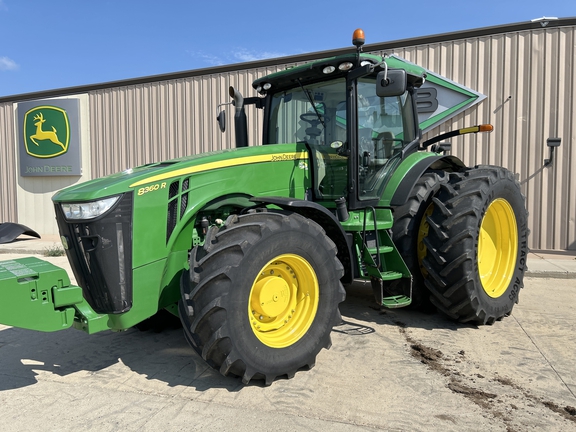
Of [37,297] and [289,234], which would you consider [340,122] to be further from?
[37,297]

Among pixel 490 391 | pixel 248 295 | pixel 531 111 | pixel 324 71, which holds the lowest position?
pixel 490 391

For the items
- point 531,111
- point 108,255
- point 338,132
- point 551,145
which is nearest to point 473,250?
point 338,132

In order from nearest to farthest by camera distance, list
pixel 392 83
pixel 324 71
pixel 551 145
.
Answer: pixel 392 83 → pixel 324 71 → pixel 551 145

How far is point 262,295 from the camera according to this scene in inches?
121

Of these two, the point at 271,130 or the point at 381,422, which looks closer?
the point at 381,422

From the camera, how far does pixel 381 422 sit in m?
2.55

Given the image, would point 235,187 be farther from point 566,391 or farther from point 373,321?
point 566,391

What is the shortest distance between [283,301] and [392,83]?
6.33ft

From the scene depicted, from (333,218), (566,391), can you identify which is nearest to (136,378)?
(333,218)

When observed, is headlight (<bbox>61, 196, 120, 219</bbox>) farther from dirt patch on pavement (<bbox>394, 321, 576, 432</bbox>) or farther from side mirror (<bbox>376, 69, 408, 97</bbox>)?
dirt patch on pavement (<bbox>394, 321, 576, 432</bbox>)

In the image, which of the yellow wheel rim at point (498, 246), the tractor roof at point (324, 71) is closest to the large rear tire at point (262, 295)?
the tractor roof at point (324, 71)

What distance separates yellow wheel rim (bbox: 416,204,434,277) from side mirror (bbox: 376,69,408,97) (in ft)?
4.16

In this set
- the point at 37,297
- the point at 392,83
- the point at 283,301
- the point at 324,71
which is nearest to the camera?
the point at 37,297

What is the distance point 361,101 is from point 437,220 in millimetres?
1308
